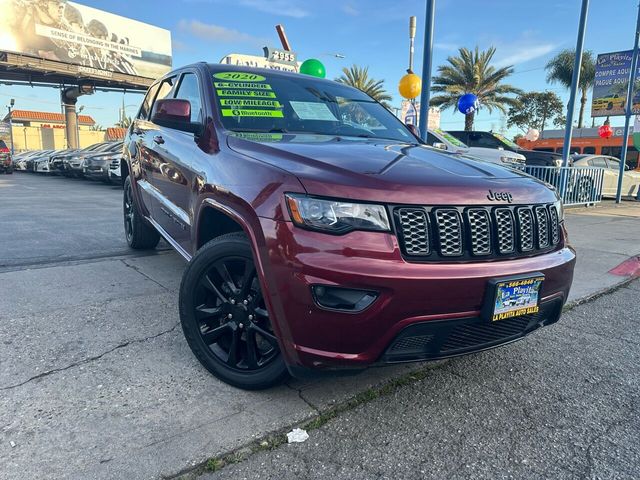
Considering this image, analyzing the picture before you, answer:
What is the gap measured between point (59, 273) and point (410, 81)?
327 inches

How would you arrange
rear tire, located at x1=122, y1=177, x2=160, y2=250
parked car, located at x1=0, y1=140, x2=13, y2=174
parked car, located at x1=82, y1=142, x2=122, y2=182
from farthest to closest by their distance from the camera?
parked car, located at x1=0, y1=140, x2=13, y2=174 < parked car, located at x1=82, y1=142, x2=122, y2=182 < rear tire, located at x1=122, y1=177, x2=160, y2=250

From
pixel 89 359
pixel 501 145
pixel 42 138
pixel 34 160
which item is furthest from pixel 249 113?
pixel 42 138

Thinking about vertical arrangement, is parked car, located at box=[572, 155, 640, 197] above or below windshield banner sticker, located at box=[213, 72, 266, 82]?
below

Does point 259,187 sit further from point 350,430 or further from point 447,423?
A: point 447,423

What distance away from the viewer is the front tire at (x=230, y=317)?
245 cm

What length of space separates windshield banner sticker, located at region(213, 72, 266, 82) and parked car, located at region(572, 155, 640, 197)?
1339 centimetres

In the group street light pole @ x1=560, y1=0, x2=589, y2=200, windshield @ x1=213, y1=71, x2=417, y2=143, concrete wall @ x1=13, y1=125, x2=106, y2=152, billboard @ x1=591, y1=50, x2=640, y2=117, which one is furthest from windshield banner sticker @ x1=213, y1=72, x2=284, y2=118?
concrete wall @ x1=13, y1=125, x2=106, y2=152

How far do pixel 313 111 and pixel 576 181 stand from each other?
11.2 m

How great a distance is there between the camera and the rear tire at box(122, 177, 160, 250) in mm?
5320

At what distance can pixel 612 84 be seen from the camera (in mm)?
14930

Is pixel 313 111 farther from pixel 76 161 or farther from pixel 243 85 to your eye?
pixel 76 161

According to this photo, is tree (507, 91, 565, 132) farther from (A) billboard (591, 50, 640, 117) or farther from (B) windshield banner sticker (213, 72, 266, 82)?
(B) windshield banner sticker (213, 72, 266, 82)

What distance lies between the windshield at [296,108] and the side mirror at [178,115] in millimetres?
201

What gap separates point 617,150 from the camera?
30.1 meters
